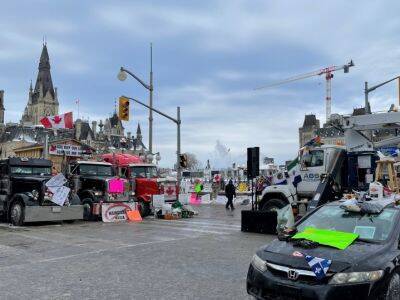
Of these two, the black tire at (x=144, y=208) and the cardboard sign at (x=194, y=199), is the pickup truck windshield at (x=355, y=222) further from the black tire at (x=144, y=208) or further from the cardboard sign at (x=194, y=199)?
the cardboard sign at (x=194, y=199)

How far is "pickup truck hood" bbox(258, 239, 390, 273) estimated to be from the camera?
17.1 feet

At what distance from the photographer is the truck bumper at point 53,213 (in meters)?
17.7

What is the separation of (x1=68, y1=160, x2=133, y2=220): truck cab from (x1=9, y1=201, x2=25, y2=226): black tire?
10.7 ft

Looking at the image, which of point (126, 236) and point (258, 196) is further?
point (258, 196)

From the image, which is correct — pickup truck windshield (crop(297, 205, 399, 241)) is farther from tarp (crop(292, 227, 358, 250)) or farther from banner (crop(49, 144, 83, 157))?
banner (crop(49, 144, 83, 157))

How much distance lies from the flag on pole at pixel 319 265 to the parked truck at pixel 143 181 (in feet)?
59.2

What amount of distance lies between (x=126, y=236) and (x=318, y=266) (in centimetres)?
1007

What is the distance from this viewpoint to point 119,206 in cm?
2069

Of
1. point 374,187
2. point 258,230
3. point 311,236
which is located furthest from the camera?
point 258,230

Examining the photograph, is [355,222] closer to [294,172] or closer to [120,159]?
[294,172]

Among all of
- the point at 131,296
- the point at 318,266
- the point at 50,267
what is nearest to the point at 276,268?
the point at 318,266

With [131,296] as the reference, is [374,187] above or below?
above

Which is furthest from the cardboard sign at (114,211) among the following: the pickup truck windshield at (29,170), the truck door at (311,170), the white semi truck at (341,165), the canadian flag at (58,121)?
the canadian flag at (58,121)

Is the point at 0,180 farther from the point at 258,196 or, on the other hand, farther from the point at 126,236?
the point at 258,196
